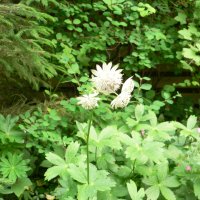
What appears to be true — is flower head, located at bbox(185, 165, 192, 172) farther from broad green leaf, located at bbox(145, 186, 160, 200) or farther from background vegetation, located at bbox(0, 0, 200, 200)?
broad green leaf, located at bbox(145, 186, 160, 200)

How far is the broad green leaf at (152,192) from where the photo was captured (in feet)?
7.56

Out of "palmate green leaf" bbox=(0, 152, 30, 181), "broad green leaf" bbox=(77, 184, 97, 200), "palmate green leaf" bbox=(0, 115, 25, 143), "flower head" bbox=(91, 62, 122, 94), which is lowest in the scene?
"palmate green leaf" bbox=(0, 152, 30, 181)

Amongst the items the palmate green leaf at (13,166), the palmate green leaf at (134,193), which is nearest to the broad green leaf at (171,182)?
the palmate green leaf at (134,193)

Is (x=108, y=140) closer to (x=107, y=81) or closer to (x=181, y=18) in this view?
(x=107, y=81)

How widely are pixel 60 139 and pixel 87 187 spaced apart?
0.80 meters

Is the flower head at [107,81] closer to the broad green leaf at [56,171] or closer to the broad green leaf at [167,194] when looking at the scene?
the broad green leaf at [56,171]

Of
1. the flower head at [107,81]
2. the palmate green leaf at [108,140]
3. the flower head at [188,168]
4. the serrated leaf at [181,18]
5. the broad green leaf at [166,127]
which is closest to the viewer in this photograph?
the flower head at [107,81]

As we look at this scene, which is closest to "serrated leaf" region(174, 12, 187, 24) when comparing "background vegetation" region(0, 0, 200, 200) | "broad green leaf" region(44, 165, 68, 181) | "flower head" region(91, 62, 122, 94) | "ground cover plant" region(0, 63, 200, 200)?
"background vegetation" region(0, 0, 200, 200)

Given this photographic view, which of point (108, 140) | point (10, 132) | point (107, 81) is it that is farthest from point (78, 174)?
point (10, 132)

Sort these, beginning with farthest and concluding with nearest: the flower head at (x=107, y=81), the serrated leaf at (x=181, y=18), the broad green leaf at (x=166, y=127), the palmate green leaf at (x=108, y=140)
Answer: the serrated leaf at (x=181, y=18)
the broad green leaf at (x=166, y=127)
the palmate green leaf at (x=108, y=140)
the flower head at (x=107, y=81)

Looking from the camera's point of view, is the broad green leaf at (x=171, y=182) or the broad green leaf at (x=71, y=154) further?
the broad green leaf at (x=171, y=182)

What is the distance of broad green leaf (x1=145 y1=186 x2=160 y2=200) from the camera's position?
2.31m

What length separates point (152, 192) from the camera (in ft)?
7.63

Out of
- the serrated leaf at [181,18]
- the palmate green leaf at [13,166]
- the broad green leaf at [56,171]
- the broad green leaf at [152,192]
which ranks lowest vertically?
the palmate green leaf at [13,166]
